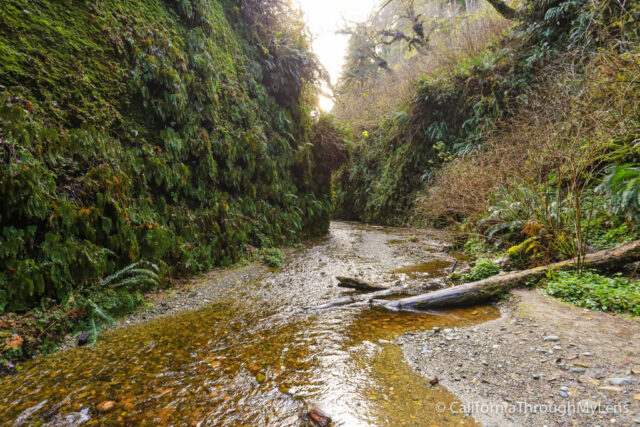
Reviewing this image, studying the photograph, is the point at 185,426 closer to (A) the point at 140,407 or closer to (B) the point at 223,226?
(A) the point at 140,407

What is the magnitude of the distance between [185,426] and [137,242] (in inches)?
103

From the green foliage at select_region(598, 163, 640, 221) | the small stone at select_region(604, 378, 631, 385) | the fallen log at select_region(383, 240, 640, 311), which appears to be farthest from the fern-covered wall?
the green foliage at select_region(598, 163, 640, 221)

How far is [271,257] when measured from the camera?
598 centimetres

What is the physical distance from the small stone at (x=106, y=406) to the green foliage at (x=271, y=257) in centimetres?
392

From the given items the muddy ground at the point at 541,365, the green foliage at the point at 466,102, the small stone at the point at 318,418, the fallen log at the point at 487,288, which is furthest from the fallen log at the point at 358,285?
the green foliage at the point at 466,102

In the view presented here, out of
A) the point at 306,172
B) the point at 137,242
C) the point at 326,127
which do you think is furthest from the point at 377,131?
the point at 137,242

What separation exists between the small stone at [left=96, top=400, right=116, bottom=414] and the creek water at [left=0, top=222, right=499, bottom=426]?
0.07 ft

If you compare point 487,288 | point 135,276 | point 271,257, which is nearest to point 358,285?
point 487,288

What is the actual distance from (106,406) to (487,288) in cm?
397

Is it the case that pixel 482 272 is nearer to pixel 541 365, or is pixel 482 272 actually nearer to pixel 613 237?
pixel 613 237

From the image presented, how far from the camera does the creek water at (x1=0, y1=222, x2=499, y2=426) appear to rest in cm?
183

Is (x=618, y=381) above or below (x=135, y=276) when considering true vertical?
below

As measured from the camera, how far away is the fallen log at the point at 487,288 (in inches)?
134

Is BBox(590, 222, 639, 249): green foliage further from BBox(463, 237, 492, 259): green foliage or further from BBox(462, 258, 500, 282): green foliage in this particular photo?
BBox(463, 237, 492, 259): green foliage
